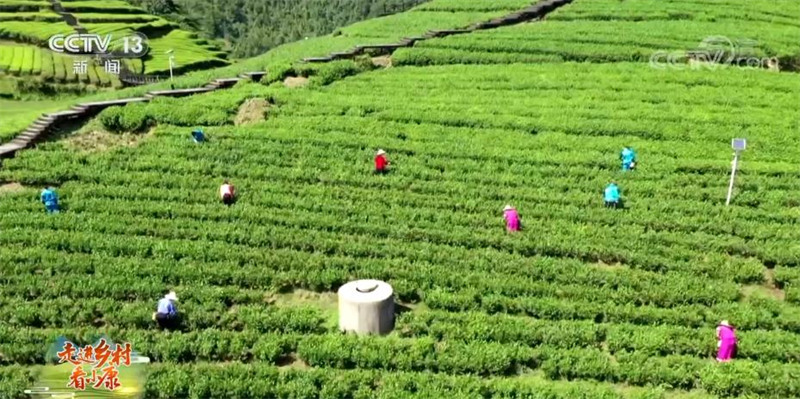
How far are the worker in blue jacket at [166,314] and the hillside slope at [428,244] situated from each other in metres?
0.31

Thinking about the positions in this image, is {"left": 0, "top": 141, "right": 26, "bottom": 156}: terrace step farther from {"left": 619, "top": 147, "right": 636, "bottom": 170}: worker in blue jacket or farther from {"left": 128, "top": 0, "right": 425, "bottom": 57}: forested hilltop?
{"left": 128, "top": 0, "right": 425, "bottom": 57}: forested hilltop

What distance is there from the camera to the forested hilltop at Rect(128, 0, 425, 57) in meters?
127

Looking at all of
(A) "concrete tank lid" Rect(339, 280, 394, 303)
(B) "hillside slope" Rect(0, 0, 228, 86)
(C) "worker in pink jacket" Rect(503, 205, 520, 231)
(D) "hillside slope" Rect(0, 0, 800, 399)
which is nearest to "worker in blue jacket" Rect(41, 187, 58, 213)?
(D) "hillside slope" Rect(0, 0, 800, 399)

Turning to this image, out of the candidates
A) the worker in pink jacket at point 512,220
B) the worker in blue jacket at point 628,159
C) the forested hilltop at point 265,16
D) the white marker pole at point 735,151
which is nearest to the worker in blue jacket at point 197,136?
the worker in pink jacket at point 512,220

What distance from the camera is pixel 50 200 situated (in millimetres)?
20969

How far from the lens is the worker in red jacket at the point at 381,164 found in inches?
942

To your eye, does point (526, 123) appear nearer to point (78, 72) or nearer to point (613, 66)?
point (613, 66)

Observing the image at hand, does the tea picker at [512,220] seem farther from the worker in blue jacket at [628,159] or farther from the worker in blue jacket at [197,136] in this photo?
the worker in blue jacket at [197,136]

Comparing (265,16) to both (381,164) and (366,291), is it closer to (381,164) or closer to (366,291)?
(381,164)

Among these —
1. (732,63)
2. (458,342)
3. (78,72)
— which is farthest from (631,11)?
(78,72)

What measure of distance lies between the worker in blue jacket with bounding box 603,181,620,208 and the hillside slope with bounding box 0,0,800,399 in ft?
1.25

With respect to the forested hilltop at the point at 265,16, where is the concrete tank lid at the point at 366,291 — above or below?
below

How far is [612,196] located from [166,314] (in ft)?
46.4

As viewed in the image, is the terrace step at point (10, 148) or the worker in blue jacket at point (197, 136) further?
the worker in blue jacket at point (197, 136)
